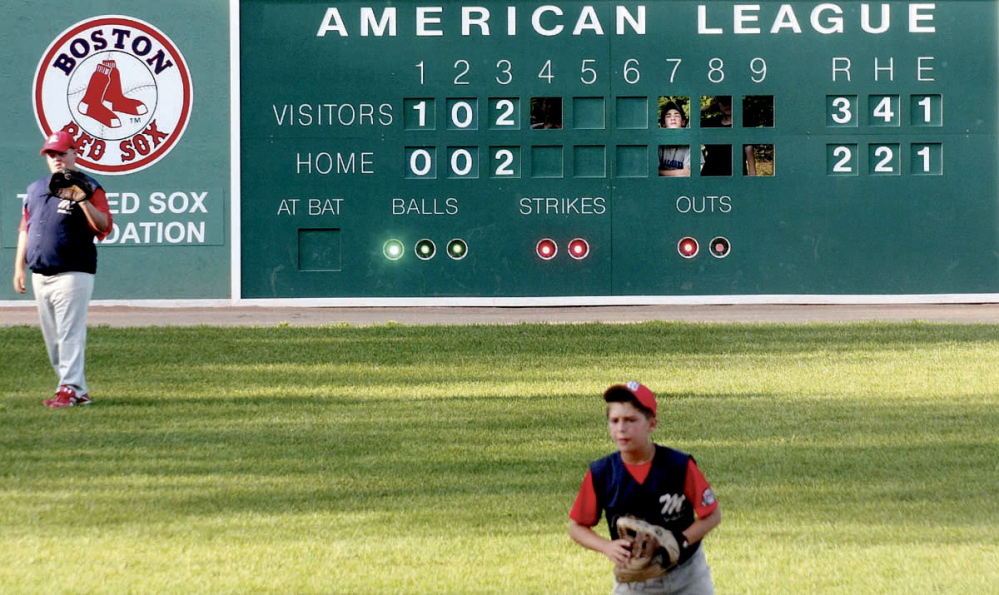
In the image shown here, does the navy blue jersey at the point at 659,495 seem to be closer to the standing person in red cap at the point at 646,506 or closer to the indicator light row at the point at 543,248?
the standing person in red cap at the point at 646,506

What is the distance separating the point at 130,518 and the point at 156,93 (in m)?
15.7

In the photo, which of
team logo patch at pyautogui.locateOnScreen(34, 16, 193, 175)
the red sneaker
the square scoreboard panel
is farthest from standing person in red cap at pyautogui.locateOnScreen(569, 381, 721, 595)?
team logo patch at pyautogui.locateOnScreen(34, 16, 193, 175)

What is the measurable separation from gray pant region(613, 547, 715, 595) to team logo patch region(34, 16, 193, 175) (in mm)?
18507

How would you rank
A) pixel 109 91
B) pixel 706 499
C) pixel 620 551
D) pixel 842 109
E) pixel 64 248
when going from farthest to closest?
pixel 109 91, pixel 842 109, pixel 64 248, pixel 706 499, pixel 620 551

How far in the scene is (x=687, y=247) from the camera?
22.1m

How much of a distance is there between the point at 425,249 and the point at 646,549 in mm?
17225

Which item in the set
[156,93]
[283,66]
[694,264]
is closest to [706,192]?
[694,264]

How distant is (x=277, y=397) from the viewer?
1303cm

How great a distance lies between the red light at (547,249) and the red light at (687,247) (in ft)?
5.33

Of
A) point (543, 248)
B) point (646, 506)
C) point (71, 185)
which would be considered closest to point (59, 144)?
point (71, 185)

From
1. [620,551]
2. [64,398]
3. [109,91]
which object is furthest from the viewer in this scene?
[109,91]

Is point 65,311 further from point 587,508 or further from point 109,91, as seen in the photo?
point 109,91

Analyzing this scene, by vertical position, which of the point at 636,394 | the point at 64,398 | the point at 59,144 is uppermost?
the point at 59,144

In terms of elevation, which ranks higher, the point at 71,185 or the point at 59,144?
the point at 59,144
